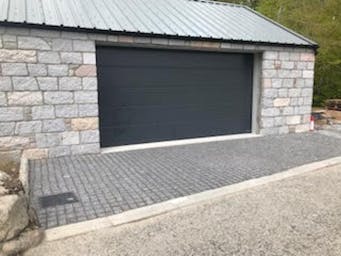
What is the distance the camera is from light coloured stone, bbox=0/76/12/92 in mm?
5629

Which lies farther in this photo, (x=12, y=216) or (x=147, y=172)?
(x=147, y=172)

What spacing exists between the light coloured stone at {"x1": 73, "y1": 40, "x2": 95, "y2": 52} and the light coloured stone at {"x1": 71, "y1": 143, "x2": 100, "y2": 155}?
74.3 inches

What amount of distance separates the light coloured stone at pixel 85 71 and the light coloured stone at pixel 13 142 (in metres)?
1.58

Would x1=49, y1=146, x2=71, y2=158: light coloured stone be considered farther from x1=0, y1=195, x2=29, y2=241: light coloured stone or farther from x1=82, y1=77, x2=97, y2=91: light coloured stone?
x1=0, y1=195, x2=29, y2=241: light coloured stone

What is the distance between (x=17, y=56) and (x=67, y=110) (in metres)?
1.30

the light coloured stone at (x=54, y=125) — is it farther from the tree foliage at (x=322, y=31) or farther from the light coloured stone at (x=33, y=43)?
the tree foliage at (x=322, y=31)

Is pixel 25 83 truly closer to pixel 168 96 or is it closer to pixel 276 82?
pixel 168 96

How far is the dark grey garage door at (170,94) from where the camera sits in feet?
22.8

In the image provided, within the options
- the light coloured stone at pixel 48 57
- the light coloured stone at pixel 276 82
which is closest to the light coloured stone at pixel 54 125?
the light coloured stone at pixel 48 57

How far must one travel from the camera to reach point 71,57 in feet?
20.0

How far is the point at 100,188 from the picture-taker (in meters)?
4.58

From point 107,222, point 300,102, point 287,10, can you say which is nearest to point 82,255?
point 107,222

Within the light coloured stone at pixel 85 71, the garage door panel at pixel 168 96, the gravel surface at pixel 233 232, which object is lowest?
the gravel surface at pixel 233 232

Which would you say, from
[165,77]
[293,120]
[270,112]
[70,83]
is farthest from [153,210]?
[293,120]
